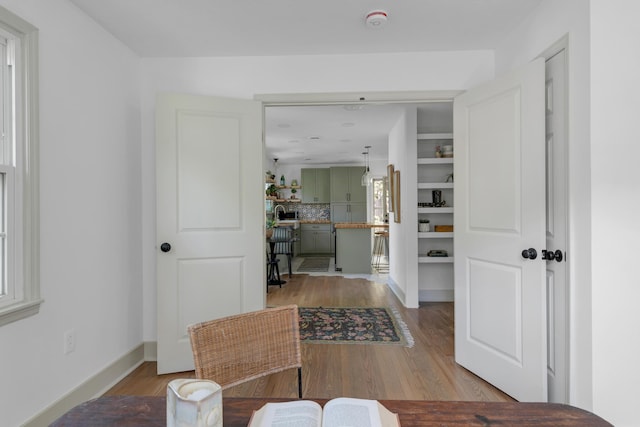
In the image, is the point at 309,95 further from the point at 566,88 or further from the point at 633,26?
the point at 633,26

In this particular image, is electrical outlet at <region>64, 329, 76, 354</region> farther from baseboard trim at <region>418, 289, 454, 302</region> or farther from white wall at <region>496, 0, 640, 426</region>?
baseboard trim at <region>418, 289, 454, 302</region>

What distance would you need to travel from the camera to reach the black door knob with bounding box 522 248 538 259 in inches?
81.8

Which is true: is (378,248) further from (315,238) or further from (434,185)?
(434,185)

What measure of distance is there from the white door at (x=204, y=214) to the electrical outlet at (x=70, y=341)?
0.57 meters

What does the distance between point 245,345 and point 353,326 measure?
8.41 feet

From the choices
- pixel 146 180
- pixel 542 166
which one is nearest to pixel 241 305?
pixel 146 180

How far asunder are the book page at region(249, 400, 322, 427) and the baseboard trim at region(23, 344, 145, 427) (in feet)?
5.93

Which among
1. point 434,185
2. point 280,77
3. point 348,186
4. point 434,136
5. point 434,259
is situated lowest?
point 434,259

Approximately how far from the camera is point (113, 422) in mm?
820

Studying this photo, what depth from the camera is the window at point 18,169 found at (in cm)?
173

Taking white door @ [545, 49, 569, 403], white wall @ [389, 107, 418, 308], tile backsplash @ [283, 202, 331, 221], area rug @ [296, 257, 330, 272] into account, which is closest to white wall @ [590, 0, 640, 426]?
white door @ [545, 49, 569, 403]

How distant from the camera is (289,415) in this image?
0.75 meters

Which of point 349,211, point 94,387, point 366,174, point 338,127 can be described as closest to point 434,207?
point 338,127

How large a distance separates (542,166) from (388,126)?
→ 3.46m
